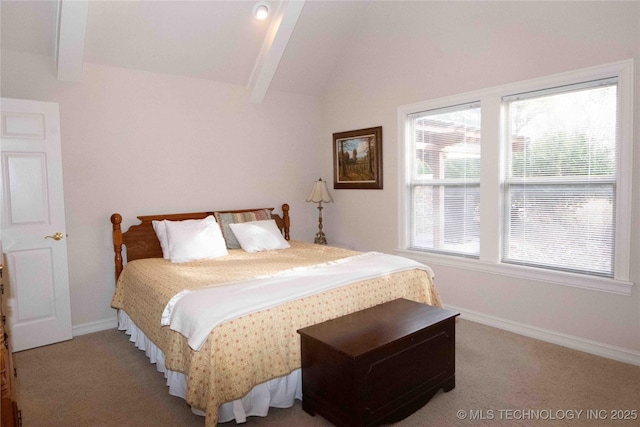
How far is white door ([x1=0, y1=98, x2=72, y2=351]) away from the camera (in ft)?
10.4

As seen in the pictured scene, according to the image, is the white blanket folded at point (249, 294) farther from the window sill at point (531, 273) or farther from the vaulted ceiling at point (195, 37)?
the vaulted ceiling at point (195, 37)

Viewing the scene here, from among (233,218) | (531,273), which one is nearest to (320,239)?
(233,218)

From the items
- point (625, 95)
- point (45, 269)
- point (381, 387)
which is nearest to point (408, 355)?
point (381, 387)

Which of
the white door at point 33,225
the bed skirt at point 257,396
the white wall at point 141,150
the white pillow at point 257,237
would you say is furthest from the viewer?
the white pillow at point 257,237

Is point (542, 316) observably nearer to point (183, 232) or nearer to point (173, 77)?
point (183, 232)

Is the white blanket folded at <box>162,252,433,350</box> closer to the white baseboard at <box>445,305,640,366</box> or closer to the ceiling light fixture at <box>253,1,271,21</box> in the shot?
the white baseboard at <box>445,305,640,366</box>

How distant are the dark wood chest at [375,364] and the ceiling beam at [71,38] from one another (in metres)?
2.81

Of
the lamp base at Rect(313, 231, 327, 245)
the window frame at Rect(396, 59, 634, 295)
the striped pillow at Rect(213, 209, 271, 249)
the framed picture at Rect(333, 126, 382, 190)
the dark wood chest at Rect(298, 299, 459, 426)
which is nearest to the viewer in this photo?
the dark wood chest at Rect(298, 299, 459, 426)

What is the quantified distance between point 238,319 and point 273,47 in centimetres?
285

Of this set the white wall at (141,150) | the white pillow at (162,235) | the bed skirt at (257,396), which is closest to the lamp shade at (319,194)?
the white wall at (141,150)

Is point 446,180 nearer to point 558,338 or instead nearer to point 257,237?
point 558,338

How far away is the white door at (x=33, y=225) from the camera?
3182 millimetres

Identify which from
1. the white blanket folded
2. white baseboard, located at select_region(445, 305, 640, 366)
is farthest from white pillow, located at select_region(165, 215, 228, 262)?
white baseboard, located at select_region(445, 305, 640, 366)

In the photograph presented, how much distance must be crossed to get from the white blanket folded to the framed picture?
175 cm
